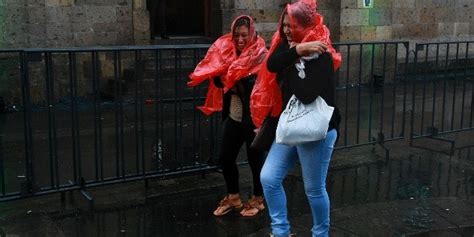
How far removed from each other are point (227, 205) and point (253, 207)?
0.23 m

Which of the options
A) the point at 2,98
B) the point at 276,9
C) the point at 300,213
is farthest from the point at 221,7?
the point at 300,213

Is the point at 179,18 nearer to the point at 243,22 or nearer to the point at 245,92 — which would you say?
the point at 243,22

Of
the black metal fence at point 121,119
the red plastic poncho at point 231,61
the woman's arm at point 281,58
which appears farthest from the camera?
the black metal fence at point 121,119

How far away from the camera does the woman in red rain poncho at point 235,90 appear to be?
4699mm

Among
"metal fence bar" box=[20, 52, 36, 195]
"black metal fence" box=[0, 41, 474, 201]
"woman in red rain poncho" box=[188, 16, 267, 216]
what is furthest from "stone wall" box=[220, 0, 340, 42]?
"metal fence bar" box=[20, 52, 36, 195]

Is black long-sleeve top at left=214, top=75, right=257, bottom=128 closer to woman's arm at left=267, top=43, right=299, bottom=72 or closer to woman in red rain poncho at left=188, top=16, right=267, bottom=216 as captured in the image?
woman in red rain poncho at left=188, top=16, right=267, bottom=216

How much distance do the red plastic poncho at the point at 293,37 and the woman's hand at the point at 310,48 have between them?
11 cm

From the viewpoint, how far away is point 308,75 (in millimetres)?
3744

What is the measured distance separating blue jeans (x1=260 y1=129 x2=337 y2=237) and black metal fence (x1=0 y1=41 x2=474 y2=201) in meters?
1.95

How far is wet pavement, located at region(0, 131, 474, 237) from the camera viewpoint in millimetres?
4781

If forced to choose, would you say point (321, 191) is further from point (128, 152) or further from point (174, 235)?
point (128, 152)

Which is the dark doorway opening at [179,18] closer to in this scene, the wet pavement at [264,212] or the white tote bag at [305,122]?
the wet pavement at [264,212]

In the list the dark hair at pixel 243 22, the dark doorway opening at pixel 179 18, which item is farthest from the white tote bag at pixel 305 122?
the dark doorway opening at pixel 179 18

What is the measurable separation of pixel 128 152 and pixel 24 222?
7.44 feet
